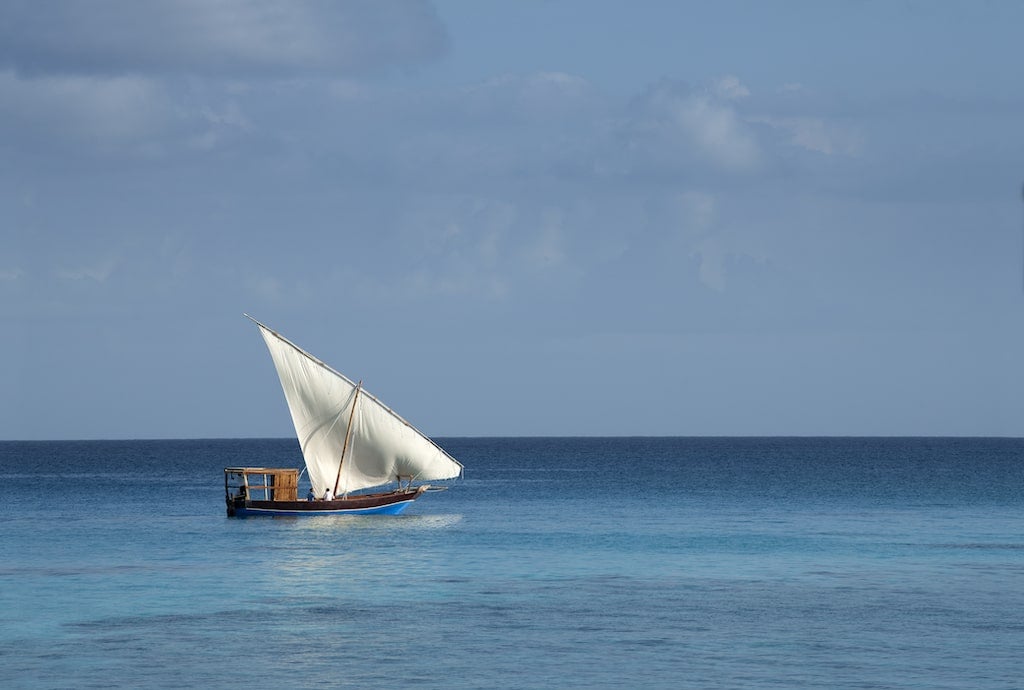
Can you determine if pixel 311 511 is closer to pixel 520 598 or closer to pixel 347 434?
pixel 347 434

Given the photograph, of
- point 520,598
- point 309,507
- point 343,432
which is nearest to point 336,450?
point 343,432

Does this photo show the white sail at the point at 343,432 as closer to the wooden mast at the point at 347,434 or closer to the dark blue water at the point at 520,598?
the wooden mast at the point at 347,434

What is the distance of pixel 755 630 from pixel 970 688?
7.41 m

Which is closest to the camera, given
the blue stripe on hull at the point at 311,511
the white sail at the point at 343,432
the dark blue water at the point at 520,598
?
the dark blue water at the point at 520,598

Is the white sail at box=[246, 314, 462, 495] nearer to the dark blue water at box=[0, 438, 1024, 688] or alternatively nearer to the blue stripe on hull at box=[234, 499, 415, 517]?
the blue stripe on hull at box=[234, 499, 415, 517]

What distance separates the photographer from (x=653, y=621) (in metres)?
37.2

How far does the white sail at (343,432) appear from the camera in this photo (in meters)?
71.0

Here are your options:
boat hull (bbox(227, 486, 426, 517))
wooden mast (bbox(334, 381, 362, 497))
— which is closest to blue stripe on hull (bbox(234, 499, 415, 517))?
boat hull (bbox(227, 486, 426, 517))

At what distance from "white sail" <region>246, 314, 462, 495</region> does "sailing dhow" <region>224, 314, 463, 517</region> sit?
46 millimetres

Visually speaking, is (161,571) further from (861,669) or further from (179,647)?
(861,669)

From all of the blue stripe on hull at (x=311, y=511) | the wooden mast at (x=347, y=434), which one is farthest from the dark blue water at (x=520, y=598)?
the wooden mast at (x=347, y=434)

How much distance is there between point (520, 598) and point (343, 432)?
33.0m

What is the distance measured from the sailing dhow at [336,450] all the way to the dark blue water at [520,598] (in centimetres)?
138

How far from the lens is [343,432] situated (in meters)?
73.1
